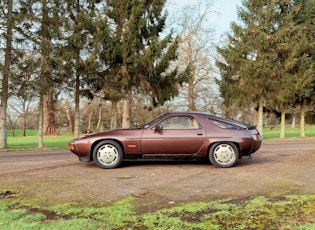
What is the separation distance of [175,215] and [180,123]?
4.15m

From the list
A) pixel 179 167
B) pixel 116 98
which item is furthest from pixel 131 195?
pixel 116 98

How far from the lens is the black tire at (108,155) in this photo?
25.3 ft

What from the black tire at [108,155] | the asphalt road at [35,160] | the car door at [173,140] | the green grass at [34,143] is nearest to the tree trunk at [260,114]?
the asphalt road at [35,160]

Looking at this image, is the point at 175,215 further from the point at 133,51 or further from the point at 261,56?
the point at 261,56

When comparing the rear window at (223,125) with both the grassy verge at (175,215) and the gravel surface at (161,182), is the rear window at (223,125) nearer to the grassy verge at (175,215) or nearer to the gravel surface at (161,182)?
the gravel surface at (161,182)

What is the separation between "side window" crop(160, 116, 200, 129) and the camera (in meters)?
7.87

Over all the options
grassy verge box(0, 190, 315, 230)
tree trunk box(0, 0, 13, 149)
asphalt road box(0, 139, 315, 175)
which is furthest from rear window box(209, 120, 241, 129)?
tree trunk box(0, 0, 13, 149)

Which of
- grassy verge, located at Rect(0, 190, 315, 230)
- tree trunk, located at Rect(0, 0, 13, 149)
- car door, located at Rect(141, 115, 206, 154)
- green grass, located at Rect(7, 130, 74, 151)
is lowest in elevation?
green grass, located at Rect(7, 130, 74, 151)

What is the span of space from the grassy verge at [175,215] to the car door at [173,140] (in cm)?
310

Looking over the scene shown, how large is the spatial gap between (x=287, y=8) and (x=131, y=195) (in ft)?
89.2

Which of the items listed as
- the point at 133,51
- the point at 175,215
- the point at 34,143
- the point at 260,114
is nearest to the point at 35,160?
the point at 175,215

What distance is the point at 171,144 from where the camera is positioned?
7.67 meters

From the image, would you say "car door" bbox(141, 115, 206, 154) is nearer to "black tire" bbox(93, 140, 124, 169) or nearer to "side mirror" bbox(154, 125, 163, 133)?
"side mirror" bbox(154, 125, 163, 133)

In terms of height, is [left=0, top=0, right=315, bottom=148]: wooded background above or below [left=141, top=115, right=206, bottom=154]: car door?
above
